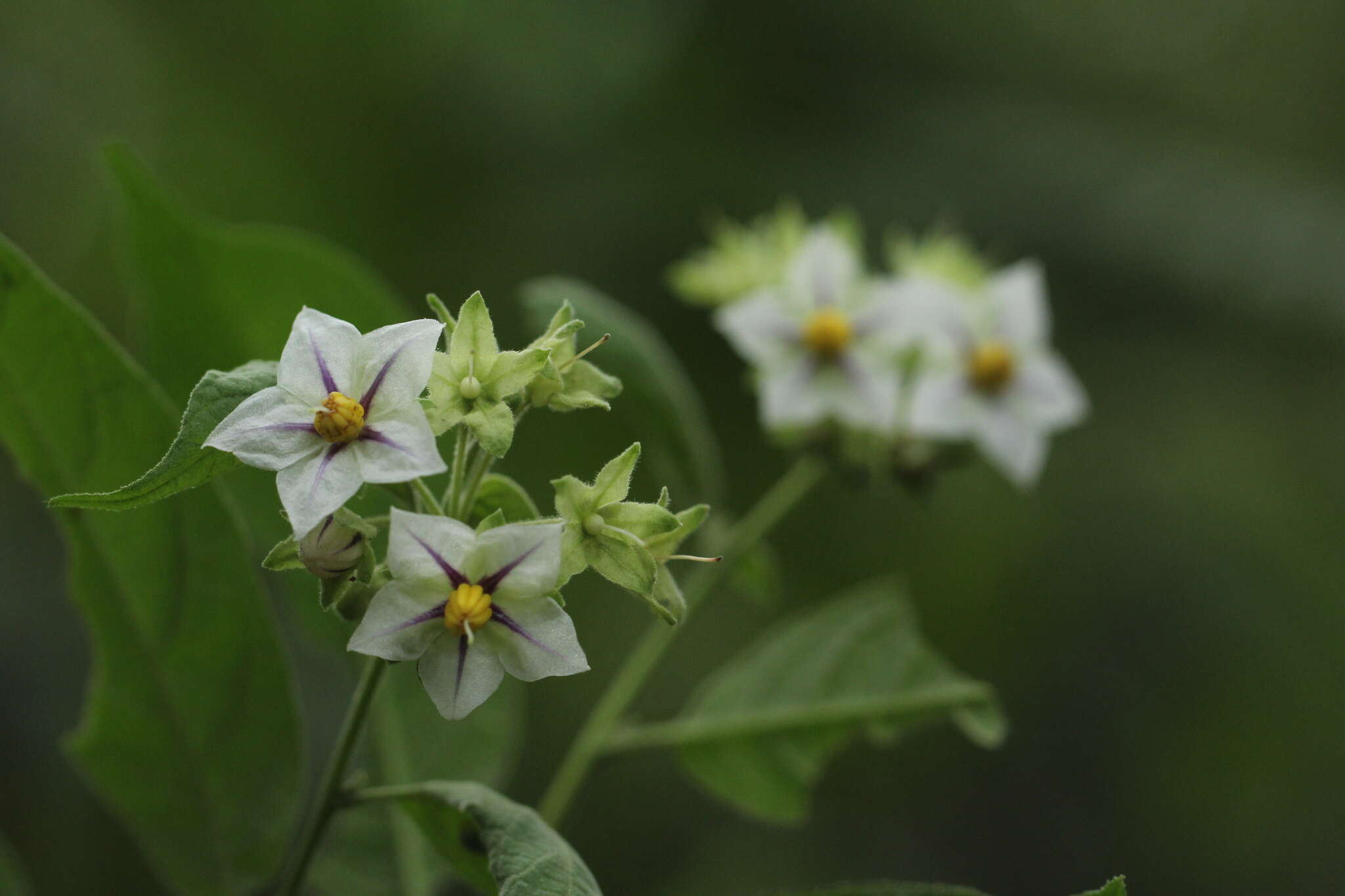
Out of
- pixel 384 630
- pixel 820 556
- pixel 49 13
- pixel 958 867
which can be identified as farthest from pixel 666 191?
pixel 384 630

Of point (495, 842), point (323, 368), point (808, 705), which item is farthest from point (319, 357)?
point (808, 705)

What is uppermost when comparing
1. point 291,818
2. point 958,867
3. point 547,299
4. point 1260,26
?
point 1260,26

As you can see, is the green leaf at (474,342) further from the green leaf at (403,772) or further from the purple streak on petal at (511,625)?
the green leaf at (403,772)

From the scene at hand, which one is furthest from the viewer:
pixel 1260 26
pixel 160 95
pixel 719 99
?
pixel 1260 26

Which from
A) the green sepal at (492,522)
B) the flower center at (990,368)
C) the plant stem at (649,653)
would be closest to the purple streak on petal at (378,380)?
the green sepal at (492,522)

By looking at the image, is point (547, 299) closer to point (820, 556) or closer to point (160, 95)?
point (820, 556)

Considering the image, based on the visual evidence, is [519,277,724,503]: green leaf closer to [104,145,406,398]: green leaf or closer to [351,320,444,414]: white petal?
[104,145,406,398]: green leaf
